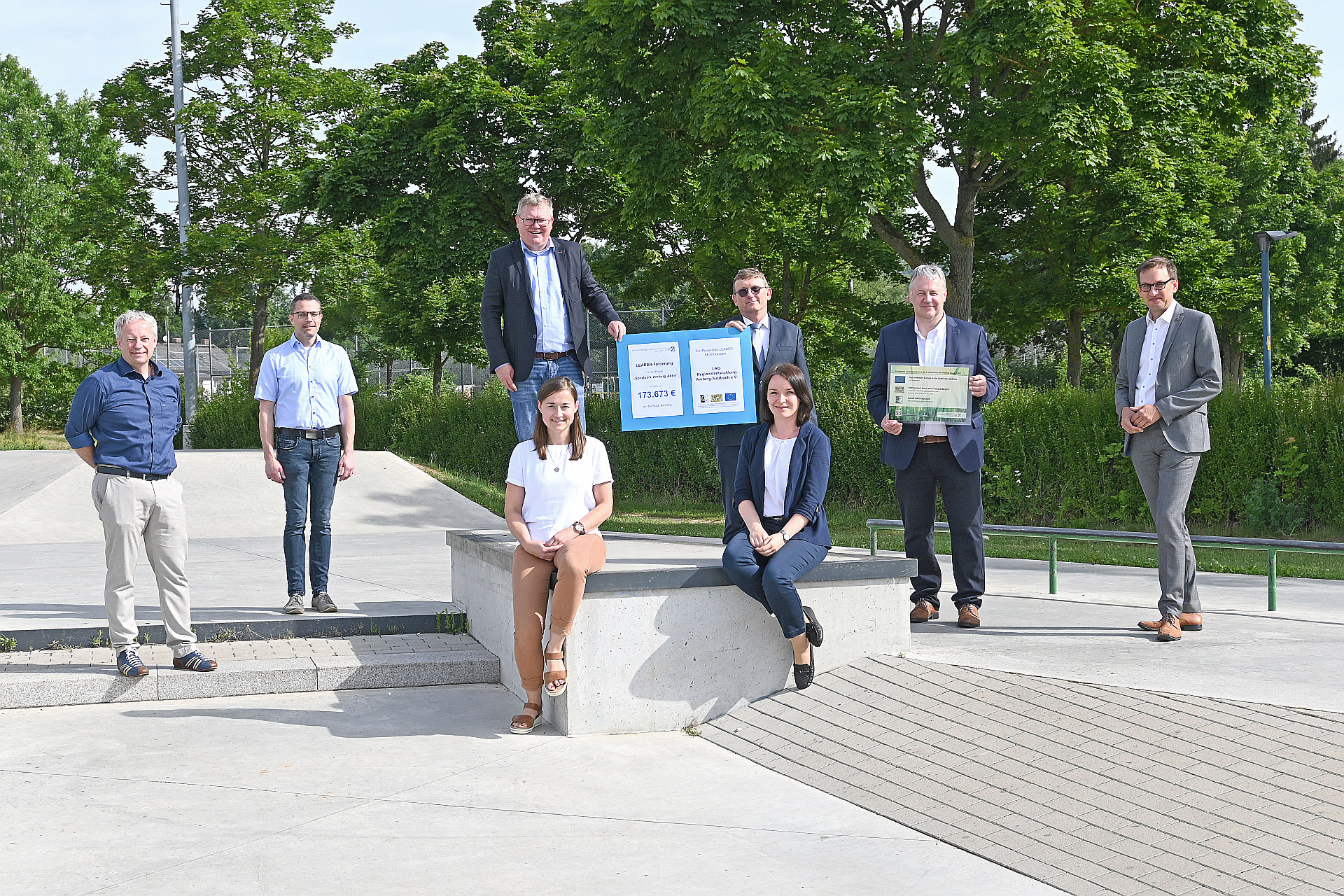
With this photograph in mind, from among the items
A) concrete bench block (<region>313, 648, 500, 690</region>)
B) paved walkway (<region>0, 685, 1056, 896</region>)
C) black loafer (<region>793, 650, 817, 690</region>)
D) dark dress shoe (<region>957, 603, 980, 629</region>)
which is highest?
dark dress shoe (<region>957, 603, 980, 629</region>)

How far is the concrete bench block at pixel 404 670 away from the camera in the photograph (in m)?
6.54

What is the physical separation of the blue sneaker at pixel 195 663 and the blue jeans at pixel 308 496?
1.34m

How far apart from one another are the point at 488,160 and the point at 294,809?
24.8 m

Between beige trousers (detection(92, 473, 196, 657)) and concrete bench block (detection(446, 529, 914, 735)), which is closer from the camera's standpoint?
concrete bench block (detection(446, 529, 914, 735))

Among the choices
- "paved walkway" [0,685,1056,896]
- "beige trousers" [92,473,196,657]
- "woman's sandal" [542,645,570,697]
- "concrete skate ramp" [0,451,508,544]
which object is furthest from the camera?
"concrete skate ramp" [0,451,508,544]

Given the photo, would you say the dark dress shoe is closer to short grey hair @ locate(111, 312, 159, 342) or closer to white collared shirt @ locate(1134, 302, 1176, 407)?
white collared shirt @ locate(1134, 302, 1176, 407)

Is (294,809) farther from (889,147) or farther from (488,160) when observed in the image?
(488,160)

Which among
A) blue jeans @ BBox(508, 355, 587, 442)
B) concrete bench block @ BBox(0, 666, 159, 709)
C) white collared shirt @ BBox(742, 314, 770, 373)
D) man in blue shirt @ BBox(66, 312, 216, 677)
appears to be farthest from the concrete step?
white collared shirt @ BBox(742, 314, 770, 373)

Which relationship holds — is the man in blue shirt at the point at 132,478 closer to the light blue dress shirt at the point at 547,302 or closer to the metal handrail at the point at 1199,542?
the light blue dress shirt at the point at 547,302

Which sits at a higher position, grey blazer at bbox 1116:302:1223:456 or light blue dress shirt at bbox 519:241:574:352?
light blue dress shirt at bbox 519:241:574:352

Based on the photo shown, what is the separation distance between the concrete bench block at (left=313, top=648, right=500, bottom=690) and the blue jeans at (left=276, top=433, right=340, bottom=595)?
1284 mm

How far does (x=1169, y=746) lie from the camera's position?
468cm

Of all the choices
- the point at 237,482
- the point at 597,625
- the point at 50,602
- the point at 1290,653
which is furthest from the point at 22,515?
the point at 1290,653

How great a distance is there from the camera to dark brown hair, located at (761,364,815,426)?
5984mm
